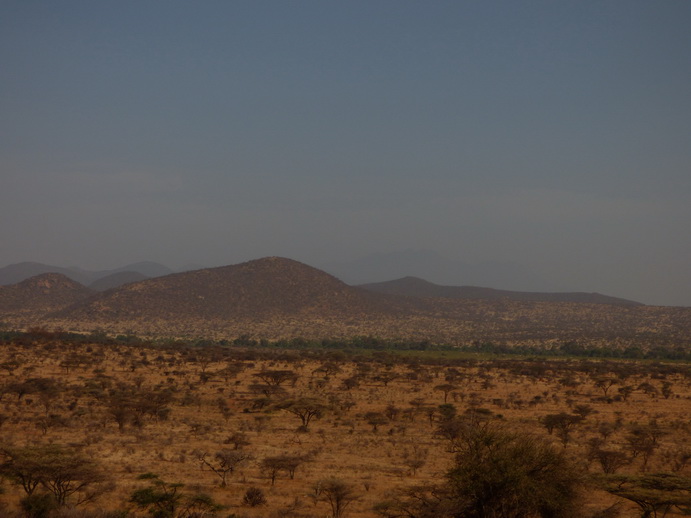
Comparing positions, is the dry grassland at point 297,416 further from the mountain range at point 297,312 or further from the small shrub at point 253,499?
the mountain range at point 297,312

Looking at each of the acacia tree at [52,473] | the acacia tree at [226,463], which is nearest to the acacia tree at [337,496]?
the acacia tree at [226,463]

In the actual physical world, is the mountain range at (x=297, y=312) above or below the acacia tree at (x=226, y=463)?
above

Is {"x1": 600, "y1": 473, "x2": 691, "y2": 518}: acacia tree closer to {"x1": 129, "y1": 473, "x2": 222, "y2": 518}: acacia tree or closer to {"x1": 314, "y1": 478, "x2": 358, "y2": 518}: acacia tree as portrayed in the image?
{"x1": 314, "y1": 478, "x2": 358, "y2": 518}: acacia tree

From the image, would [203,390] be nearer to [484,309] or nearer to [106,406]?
[106,406]

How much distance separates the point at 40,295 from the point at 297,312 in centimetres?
7350

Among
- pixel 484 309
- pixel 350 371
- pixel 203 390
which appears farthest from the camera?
pixel 484 309

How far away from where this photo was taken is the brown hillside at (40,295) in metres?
145

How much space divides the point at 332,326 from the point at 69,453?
10982cm

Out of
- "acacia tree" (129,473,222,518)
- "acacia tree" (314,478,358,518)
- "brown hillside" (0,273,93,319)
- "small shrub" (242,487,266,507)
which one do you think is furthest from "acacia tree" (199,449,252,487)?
"brown hillside" (0,273,93,319)

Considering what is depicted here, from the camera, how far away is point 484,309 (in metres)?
168

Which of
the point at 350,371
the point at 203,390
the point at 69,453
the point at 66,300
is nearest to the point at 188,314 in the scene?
the point at 66,300

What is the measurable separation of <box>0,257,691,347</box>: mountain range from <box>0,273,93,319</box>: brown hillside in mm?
259

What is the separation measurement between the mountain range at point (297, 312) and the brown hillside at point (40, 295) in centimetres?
26

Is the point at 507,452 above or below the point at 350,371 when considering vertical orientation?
above
